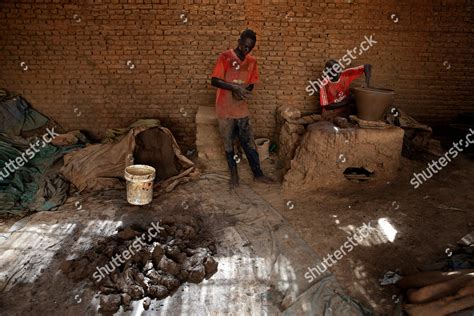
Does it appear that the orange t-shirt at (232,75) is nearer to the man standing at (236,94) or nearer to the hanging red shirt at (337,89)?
the man standing at (236,94)

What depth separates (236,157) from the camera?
6.59m

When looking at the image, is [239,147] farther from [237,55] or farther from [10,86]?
[10,86]

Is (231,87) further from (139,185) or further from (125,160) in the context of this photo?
(125,160)

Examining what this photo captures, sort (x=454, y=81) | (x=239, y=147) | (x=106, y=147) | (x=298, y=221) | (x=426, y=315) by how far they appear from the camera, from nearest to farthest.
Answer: (x=426, y=315) < (x=298, y=221) < (x=106, y=147) < (x=239, y=147) < (x=454, y=81)

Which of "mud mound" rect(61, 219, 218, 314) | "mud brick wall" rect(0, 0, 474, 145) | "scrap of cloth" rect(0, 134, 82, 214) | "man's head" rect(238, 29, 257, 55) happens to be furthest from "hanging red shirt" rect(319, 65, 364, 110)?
"scrap of cloth" rect(0, 134, 82, 214)

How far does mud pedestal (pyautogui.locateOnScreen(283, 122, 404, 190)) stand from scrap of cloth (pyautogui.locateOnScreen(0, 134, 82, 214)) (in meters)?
3.47

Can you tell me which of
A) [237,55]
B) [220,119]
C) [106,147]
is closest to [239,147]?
[220,119]

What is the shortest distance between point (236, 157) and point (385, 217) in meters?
2.65

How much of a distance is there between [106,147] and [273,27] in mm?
3442

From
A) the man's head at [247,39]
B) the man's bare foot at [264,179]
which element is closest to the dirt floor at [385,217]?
the man's bare foot at [264,179]

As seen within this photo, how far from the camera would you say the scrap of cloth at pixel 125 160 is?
5.83 m

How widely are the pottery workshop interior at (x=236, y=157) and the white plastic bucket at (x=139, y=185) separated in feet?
0.09

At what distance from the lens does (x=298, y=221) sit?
4961 millimetres

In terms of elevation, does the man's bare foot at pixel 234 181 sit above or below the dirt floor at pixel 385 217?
above
